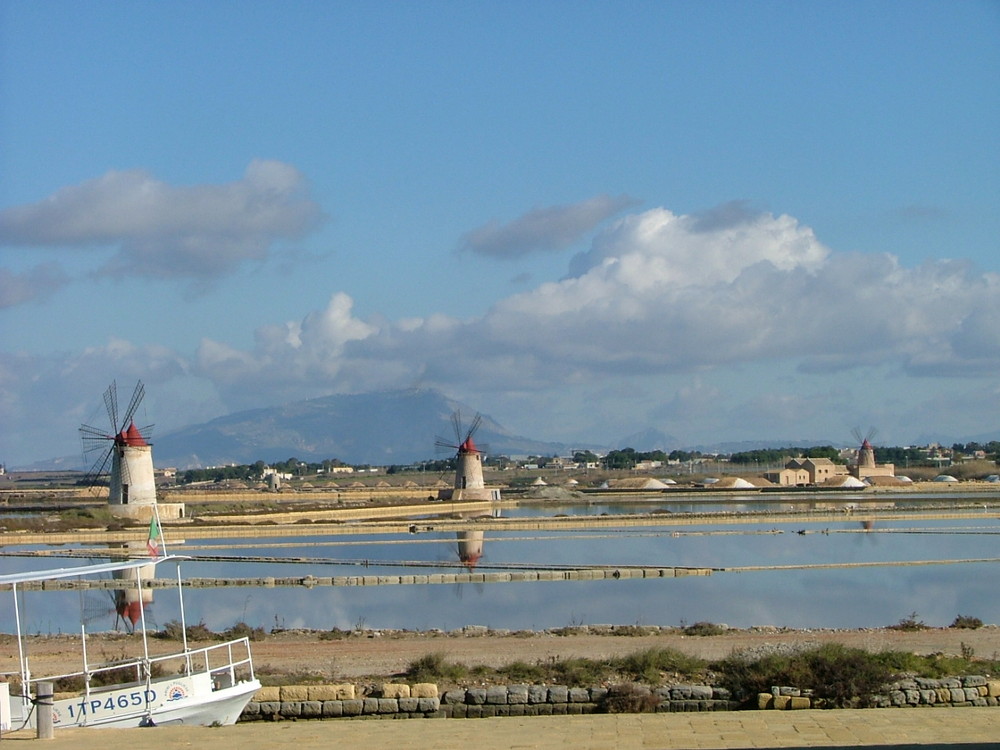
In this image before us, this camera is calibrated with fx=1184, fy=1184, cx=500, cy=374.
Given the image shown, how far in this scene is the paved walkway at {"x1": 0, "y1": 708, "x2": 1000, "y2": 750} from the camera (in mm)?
7973

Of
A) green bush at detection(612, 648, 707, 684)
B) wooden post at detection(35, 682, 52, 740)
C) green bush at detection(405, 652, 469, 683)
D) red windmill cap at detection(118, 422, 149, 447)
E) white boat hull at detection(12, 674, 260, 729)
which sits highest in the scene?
red windmill cap at detection(118, 422, 149, 447)

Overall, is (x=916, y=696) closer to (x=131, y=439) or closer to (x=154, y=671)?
(x=154, y=671)

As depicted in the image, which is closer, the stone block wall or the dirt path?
the stone block wall

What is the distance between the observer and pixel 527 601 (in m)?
19.9

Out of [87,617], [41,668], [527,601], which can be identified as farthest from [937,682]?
[87,617]

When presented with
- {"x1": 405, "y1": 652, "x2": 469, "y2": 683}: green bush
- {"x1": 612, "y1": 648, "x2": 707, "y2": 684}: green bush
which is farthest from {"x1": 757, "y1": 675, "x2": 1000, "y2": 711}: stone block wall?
{"x1": 405, "y1": 652, "x2": 469, "y2": 683}: green bush

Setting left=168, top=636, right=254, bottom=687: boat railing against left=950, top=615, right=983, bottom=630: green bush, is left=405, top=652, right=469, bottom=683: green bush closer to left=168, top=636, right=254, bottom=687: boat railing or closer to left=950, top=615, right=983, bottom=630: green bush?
left=168, top=636, right=254, bottom=687: boat railing

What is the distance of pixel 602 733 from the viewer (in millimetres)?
8523

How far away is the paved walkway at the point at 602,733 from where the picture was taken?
7973mm

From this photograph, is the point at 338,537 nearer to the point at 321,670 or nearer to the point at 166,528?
the point at 166,528

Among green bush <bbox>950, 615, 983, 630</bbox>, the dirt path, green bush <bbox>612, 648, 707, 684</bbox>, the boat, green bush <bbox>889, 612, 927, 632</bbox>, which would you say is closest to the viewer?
the boat

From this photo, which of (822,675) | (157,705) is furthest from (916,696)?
(157,705)

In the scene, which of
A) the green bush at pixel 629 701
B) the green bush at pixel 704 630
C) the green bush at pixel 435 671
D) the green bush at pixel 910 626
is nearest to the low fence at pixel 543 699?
the green bush at pixel 629 701

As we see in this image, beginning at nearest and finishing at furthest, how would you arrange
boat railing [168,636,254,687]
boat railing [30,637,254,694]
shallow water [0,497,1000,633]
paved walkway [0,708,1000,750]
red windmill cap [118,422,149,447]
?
paved walkway [0,708,1000,750]
boat railing [30,637,254,694]
boat railing [168,636,254,687]
shallow water [0,497,1000,633]
red windmill cap [118,422,149,447]
